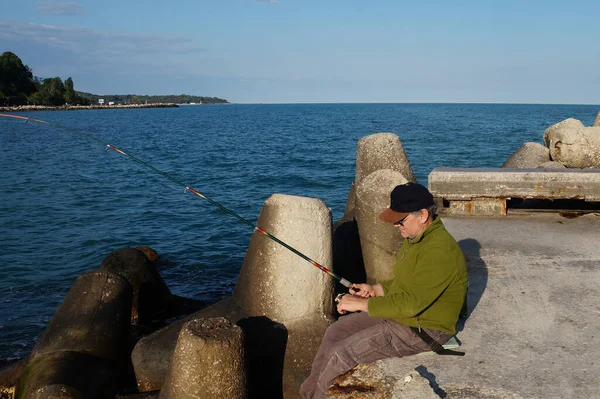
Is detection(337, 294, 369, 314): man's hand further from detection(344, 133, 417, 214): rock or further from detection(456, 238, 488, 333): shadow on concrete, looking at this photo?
detection(344, 133, 417, 214): rock

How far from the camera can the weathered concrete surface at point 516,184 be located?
25.6ft

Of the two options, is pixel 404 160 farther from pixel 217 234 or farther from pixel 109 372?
pixel 217 234

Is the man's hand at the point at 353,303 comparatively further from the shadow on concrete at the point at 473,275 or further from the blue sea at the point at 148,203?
the blue sea at the point at 148,203

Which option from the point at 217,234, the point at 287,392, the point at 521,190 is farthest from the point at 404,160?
the point at 217,234

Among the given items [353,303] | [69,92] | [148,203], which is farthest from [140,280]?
[69,92]

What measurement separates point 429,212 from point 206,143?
44540 mm

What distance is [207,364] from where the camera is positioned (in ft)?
14.7

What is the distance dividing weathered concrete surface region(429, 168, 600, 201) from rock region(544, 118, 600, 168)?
3857 millimetres

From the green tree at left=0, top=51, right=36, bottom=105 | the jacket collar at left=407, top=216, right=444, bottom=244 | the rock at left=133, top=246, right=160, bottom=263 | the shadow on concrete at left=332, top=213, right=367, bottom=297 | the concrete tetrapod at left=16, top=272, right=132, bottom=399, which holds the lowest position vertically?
the rock at left=133, top=246, right=160, bottom=263

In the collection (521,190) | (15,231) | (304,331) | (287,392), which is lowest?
(15,231)

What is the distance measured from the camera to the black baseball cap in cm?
405

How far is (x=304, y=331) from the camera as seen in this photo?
541cm

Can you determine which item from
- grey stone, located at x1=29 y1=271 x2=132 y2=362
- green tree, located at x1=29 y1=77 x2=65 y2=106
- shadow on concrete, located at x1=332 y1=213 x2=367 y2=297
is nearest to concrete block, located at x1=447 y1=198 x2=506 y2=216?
shadow on concrete, located at x1=332 y1=213 x2=367 y2=297

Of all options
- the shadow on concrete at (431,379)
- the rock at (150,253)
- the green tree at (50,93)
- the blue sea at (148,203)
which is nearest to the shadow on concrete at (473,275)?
the shadow on concrete at (431,379)
